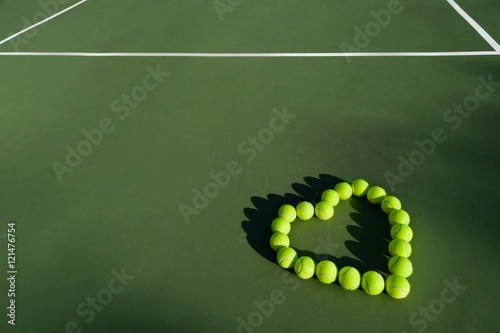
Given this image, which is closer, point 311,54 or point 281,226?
point 281,226

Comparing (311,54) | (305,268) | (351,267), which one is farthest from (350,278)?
(311,54)

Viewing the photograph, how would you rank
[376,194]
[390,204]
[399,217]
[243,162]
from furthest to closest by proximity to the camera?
[243,162] < [376,194] < [390,204] < [399,217]

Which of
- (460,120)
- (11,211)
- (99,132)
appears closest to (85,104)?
(99,132)

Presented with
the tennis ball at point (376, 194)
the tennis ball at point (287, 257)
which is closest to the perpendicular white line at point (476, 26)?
the tennis ball at point (376, 194)

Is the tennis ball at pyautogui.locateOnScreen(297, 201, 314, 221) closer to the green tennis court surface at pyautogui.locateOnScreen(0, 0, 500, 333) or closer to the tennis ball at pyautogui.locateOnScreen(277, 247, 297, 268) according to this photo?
the green tennis court surface at pyautogui.locateOnScreen(0, 0, 500, 333)

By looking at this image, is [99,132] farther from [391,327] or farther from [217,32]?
[391,327]

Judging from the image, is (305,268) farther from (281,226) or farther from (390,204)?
(390,204)

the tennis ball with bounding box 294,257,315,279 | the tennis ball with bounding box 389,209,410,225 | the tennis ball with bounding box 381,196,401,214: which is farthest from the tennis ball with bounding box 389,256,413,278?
the tennis ball with bounding box 294,257,315,279
